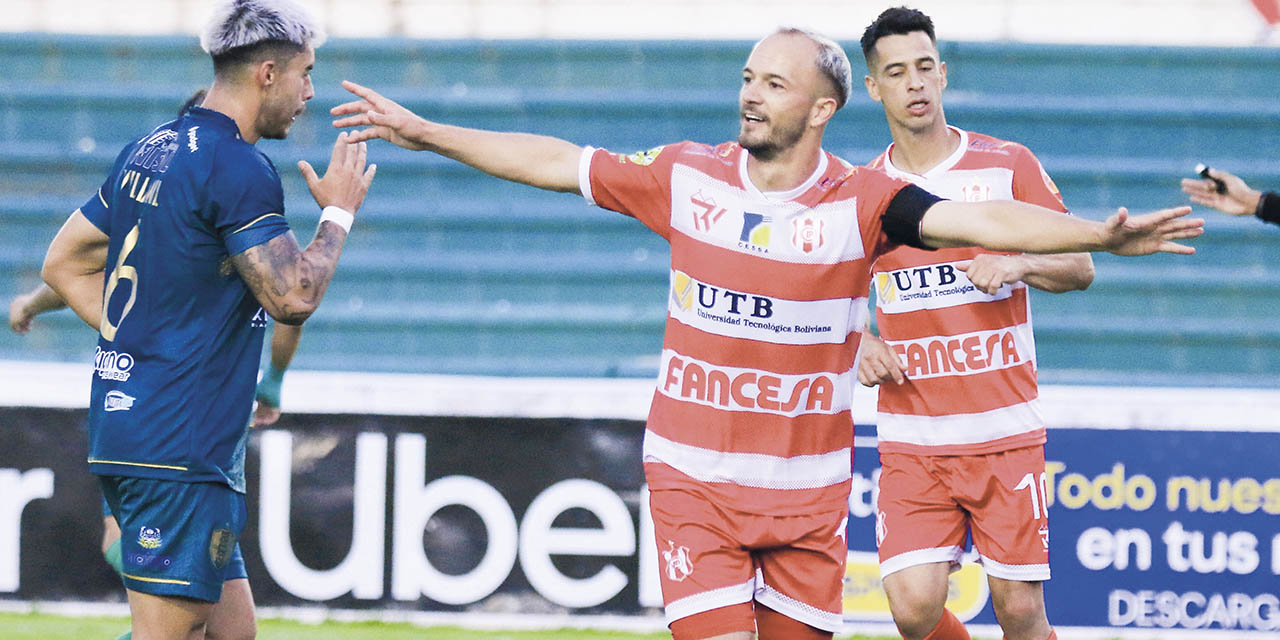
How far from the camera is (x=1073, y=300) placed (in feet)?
30.1

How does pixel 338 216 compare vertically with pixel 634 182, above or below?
below

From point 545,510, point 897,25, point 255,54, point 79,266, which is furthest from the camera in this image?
point 545,510

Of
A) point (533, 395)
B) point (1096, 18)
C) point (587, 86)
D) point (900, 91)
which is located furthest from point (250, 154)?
point (1096, 18)

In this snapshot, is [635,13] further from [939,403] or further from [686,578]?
[686,578]

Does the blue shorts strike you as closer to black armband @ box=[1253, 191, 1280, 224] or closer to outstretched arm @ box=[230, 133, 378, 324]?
outstretched arm @ box=[230, 133, 378, 324]

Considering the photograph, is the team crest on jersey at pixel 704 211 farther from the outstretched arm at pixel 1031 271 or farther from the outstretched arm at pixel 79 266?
the outstretched arm at pixel 79 266

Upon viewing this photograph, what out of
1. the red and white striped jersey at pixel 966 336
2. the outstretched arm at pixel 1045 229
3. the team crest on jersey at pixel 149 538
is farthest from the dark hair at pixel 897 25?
the team crest on jersey at pixel 149 538

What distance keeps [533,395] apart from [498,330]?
195cm

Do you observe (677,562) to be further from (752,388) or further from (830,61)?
(830,61)

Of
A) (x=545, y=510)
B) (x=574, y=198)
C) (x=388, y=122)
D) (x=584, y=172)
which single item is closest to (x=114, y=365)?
(x=388, y=122)

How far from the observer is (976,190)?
5141mm

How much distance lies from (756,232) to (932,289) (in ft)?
3.76

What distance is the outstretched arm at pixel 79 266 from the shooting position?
4.39m

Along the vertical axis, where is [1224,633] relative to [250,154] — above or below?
below
